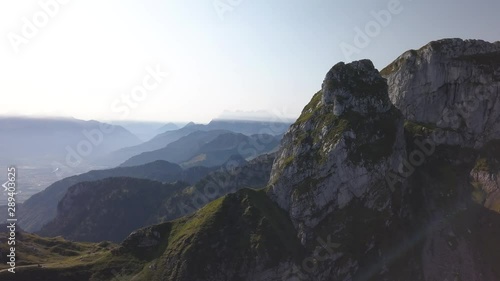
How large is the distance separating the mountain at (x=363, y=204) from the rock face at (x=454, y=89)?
1.98ft

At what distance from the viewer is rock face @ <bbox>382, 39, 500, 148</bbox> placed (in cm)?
16088

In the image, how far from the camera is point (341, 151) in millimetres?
139375

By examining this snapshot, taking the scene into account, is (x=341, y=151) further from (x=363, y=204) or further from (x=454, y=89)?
(x=454, y=89)

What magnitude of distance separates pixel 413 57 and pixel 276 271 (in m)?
132

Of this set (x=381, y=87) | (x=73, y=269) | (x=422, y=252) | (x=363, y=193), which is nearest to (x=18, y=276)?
(x=73, y=269)

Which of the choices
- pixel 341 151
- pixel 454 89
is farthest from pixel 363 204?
pixel 454 89

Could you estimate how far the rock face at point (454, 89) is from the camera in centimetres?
16088

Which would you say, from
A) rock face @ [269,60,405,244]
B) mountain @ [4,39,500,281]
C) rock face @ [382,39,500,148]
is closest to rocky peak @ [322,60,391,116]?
rock face @ [269,60,405,244]

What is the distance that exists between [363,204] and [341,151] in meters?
22.6

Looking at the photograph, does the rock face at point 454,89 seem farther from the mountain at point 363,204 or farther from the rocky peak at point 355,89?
the rocky peak at point 355,89

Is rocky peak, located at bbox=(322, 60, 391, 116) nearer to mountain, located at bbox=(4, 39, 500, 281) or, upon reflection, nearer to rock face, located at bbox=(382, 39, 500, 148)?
mountain, located at bbox=(4, 39, 500, 281)

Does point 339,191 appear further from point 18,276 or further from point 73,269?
point 18,276

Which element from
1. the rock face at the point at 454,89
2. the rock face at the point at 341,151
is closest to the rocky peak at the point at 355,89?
the rock face at the point at 341,151

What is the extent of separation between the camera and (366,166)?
13625 cm
